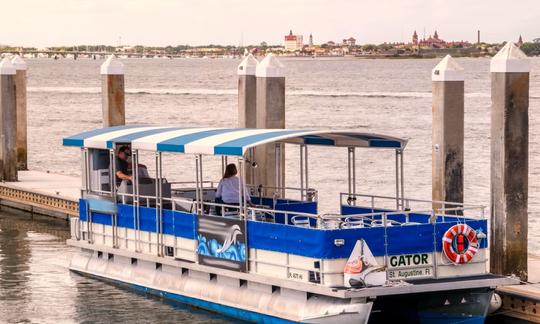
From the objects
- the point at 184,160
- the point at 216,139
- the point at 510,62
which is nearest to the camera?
the point at 510,62

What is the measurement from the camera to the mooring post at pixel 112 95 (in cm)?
2830

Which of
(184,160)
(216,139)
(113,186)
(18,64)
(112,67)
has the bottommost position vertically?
(184,160)

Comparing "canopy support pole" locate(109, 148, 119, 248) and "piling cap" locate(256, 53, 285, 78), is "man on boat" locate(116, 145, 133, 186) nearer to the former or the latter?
"canopy support pole" locate(109, 148, 119, 248)

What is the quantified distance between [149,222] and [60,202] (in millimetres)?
9613

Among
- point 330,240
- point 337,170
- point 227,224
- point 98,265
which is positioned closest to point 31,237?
point 98,265

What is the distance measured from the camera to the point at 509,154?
60.7 feet

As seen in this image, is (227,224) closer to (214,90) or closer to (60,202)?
(60,202)

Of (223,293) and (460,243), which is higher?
(460,243)

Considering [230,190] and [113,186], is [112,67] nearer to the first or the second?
[113,186]

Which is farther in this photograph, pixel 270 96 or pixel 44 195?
pixel 44 195

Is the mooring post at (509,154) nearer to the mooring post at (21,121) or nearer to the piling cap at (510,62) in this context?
the piling cap at (510,62)

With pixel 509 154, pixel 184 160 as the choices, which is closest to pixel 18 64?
pixel 184 160

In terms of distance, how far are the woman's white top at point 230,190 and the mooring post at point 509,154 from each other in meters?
3.77

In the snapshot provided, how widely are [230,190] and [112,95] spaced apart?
8770 millimetres
